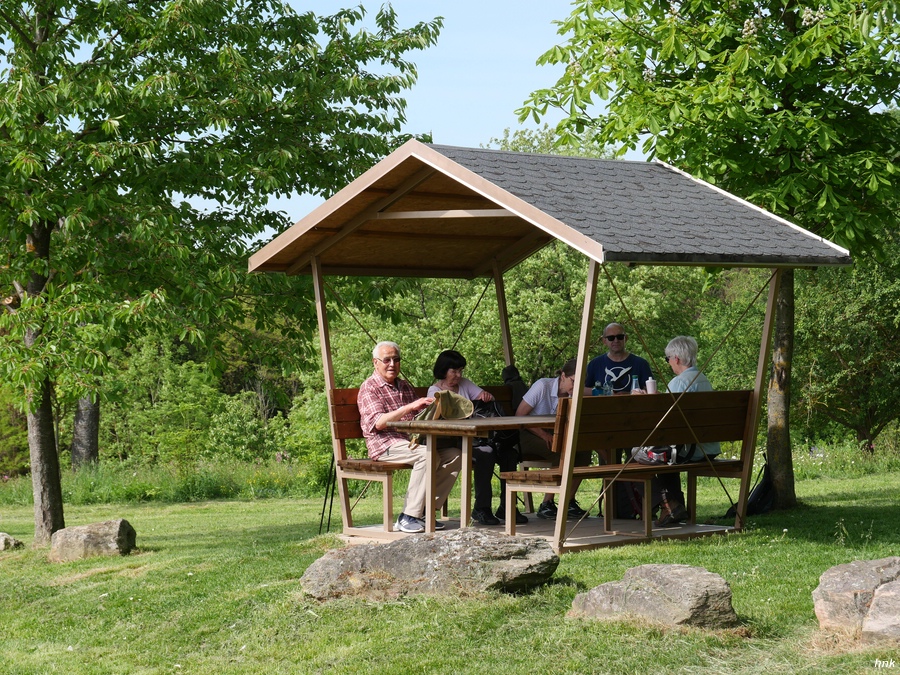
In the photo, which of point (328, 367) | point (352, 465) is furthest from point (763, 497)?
A: point (328, 367)

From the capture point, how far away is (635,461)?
9828mm

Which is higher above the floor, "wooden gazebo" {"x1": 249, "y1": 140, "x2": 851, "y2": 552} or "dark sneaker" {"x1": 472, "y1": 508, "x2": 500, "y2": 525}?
"wooden gazebo" {"x1": 249, "y1": 140, "x2": 851, "y2": 552}

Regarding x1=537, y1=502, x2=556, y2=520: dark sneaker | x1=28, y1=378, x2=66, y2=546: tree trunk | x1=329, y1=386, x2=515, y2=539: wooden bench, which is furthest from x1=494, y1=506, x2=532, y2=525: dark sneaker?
x1=28, y1=378, x2=66, y2=546: tree trunk

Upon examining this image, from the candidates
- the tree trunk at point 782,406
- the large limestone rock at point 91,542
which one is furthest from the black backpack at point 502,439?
the large limestone rock at point 91,542

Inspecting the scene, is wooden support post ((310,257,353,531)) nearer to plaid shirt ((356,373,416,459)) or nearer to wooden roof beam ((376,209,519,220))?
plaid shirt ((356,373,416,459))

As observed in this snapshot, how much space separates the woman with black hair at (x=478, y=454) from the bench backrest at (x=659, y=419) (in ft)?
4.01

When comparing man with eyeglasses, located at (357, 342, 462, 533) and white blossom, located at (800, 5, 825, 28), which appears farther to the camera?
white blossom, located at (800, 5, 825, 28)

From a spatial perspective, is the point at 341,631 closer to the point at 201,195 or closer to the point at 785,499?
the point at 785,499

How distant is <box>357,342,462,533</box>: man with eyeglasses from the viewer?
9570 millimetres

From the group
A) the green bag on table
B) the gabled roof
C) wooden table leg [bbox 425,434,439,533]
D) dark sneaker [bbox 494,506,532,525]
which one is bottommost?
dark sneaker [bbox 494,506,532,525]

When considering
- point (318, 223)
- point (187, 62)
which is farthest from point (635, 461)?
point (187, 62)

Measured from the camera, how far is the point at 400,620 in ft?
21.3

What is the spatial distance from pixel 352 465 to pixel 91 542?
2666 millimetres

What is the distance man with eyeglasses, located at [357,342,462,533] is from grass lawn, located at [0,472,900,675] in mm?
887
